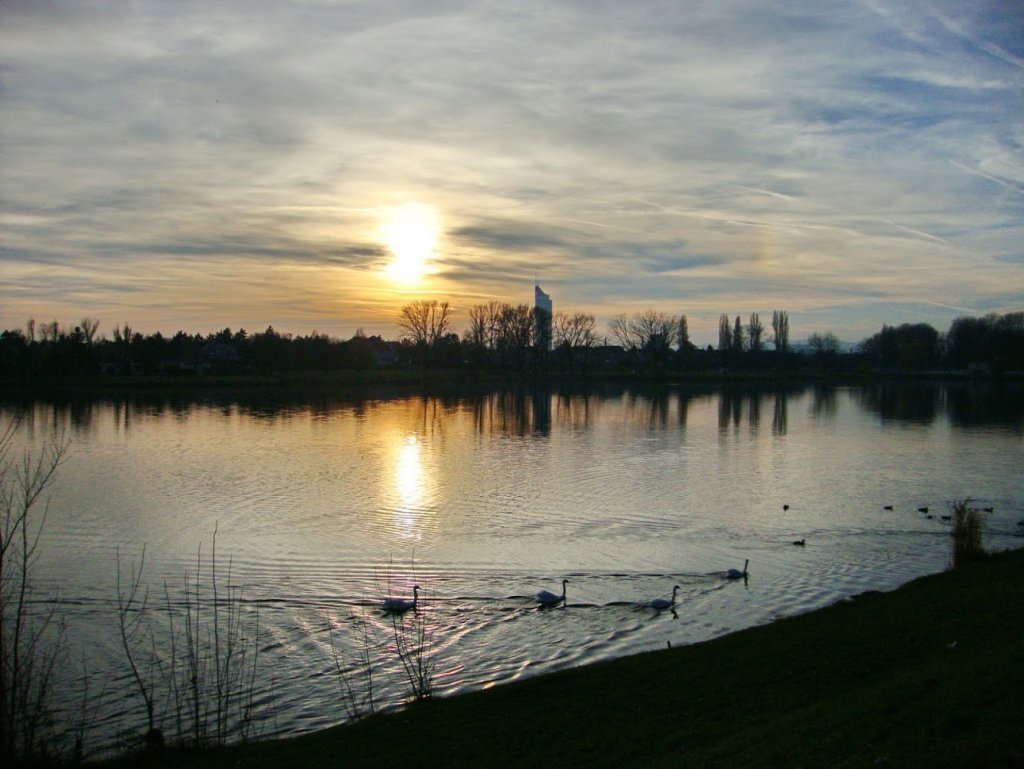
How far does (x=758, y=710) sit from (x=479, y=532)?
12.8 meters

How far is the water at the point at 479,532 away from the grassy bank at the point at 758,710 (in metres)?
1.71

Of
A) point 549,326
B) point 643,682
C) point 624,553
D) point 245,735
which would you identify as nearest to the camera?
point 245,735

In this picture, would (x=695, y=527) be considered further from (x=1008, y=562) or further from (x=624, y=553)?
(x=1008, y=562)

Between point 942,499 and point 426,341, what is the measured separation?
104 metres

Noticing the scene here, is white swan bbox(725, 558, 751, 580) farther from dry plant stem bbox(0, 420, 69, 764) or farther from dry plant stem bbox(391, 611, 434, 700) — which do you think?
dry plant stem bbox(0, 420, 69, 764)

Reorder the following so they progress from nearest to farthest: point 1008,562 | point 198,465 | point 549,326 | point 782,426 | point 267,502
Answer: point 1008,562 < point 267,502 < point 198,465 < point 782,426 < point 549,326

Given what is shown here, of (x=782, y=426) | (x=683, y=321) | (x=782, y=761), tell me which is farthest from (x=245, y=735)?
(x=683, y=321)

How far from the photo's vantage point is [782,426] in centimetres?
5050

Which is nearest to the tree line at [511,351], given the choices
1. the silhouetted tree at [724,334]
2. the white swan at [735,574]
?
the silhouetted tree at [724,334]

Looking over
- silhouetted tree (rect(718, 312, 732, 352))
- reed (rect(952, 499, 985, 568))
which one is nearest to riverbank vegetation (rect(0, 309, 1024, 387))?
silhouetted tree (rect(718, 312, 732, 352))

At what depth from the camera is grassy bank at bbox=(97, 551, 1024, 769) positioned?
6547 millimetres

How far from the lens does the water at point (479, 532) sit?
12859 millimetres

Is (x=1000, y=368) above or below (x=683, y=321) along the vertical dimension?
below

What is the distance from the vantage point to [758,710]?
27.5 ft
